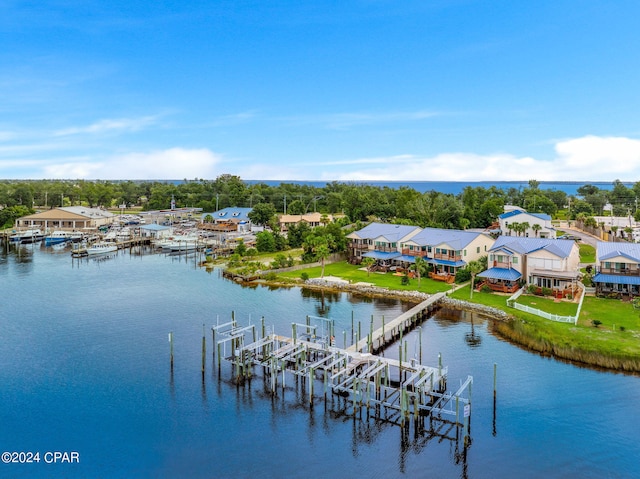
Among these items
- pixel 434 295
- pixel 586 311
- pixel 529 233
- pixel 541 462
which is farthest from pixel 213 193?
pixel 541 462

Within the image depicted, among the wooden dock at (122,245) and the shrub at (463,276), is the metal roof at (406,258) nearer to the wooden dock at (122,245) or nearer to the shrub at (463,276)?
the shrub at (463,276)

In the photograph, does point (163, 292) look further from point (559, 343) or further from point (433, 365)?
point (559, 343)

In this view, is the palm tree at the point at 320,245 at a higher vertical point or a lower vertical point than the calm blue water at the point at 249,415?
higher

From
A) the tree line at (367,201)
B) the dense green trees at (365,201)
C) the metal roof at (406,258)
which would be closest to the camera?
the metal roof at (406,258)

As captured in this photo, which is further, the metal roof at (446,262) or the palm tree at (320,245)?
the palm tree at (320,245)

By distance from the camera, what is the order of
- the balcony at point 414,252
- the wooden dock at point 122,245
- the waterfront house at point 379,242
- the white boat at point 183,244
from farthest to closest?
1. the white boat at point 183,244
2. the wooden dock at point 122,245
3. the waterfront house at point 379,242
4. the balcony at point 414,252

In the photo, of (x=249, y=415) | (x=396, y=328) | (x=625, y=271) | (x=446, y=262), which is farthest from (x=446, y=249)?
(x=249, y=415)

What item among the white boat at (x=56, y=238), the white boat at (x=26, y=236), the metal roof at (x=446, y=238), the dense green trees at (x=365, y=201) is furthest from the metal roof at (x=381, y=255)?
the white boat at (x=26, y=236)
